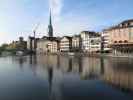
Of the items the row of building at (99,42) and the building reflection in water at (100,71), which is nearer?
the building reflection in water at (100,71)

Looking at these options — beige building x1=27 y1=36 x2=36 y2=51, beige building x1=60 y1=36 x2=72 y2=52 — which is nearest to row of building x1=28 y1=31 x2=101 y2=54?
beige building x1=60 y1=36 x2=72 y2=52

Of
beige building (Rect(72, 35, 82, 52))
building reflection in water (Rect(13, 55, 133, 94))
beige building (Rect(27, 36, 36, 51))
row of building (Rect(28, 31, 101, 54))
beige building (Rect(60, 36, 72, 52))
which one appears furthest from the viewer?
beige building (Rect(27, 36, 36, 51))

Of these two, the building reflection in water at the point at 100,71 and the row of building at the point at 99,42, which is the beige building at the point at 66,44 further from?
the building reflection in water at the point at 100,71

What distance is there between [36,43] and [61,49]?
151 feet

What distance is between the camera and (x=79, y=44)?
416 ft

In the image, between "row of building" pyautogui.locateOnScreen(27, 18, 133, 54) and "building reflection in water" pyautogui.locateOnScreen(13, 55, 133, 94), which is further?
"row of building" pyautogui.locateOnScreen(27, 18, 133, 54)

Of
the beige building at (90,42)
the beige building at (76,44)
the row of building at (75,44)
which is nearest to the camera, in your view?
the beige building at (90,42)

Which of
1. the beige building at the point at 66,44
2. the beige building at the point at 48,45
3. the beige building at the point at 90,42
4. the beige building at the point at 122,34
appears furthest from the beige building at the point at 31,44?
the beige building at the point at 122,34

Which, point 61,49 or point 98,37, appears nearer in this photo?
point 98,37

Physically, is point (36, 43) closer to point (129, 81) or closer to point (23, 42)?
point (23, 42)

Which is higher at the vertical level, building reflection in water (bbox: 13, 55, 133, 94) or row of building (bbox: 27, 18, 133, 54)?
row of building (bbox: 27, 18, 133, 54)

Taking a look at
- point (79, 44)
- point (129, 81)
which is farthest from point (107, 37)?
point (129, 81)

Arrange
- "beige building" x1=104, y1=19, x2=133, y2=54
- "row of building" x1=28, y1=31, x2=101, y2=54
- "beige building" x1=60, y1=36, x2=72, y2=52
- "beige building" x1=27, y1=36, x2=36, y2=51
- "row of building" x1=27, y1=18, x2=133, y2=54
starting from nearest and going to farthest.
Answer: "beige building" x1=104, y1=19, x2=133, y2=54 → "row of building" x1=27, y1=18, x2=133, y2=54 → "row of building" x1=28, y1=31, x2=101, y2=54 → "beige building" x1=60, y1=36, x2=72, y2=52 → "beige building" x1=27, y1=36, x2=36, y2=51

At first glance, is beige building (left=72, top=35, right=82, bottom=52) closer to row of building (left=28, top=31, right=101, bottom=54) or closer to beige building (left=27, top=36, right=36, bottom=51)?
row of building (left=28, top=31, right=101, bottom=54)
